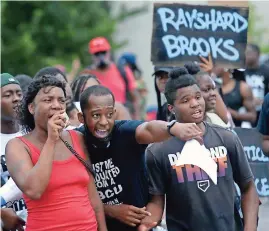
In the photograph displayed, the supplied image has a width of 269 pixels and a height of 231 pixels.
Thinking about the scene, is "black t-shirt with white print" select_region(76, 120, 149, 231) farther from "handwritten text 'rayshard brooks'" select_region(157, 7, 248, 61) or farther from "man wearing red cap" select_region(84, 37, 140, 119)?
"man wearing red cap" select_region(84, 37, 140, 119)

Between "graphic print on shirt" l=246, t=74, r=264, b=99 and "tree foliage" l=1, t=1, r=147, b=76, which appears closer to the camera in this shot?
"graphic print on shirt" l=246, t=74, r=264, b=99

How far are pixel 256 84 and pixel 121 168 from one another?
5.96 meters

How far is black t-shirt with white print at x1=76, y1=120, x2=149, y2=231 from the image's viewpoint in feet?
18.0

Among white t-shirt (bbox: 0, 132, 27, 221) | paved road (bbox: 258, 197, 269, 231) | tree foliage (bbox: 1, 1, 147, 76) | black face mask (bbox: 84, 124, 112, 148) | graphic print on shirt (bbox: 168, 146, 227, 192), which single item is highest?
tree foliage (bbox: 1, 1, 147, 76)

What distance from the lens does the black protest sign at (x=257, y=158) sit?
737 centimetres

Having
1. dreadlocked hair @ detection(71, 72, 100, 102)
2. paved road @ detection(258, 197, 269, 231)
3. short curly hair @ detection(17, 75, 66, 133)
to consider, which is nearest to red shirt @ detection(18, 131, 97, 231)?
short curly hair @ detection(17, 75, 66, 133)

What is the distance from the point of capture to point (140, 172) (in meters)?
5.57

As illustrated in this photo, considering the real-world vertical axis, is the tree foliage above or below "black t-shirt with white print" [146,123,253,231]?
above

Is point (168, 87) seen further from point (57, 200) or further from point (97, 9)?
point (97, 9)

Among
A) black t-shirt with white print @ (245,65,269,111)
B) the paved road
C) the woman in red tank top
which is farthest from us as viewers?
black t-shirt with white print @ (245,65,269,111)

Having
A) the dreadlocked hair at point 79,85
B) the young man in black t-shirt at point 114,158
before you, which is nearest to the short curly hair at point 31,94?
the young man in black t-shirt at point 114,158

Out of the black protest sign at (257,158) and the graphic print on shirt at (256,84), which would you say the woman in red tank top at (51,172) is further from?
the graphic print on shirt at (256,84)

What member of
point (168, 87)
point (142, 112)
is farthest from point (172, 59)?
point (142, 112)

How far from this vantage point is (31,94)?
17.6 ft
